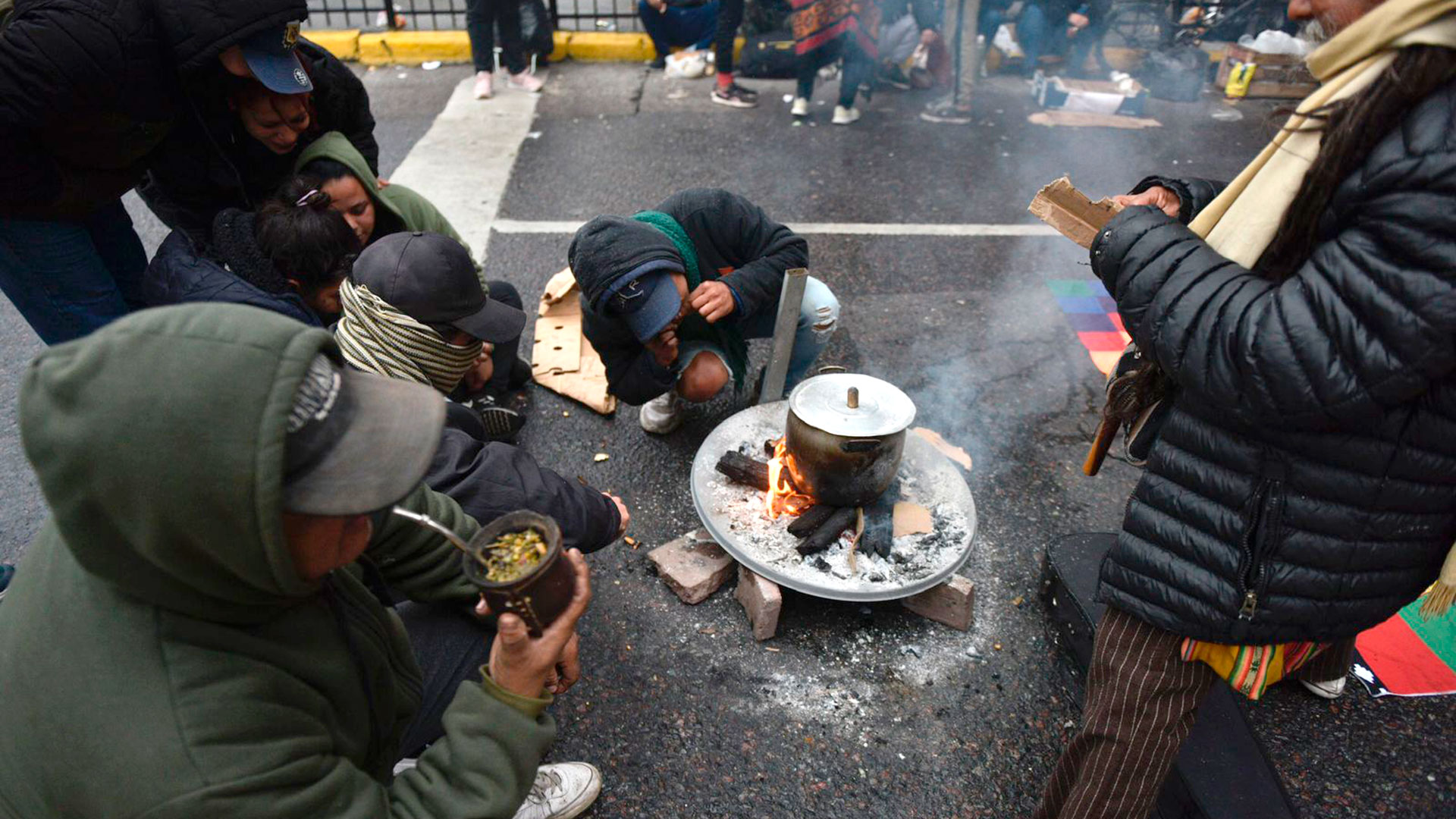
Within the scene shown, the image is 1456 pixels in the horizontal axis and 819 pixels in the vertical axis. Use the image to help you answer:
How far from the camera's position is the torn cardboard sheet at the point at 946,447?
12.9ft

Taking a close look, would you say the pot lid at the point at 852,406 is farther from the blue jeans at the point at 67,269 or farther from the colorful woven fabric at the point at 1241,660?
the blue jeans at the point at 67,269

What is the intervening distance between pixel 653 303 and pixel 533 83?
5728mm

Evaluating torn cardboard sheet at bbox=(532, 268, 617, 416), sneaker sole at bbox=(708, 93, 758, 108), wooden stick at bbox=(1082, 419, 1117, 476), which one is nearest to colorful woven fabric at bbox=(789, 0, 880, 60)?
sneaker sole at bbox=(708, 93, 758, 108)

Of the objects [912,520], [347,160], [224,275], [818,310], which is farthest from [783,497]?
[347,160]

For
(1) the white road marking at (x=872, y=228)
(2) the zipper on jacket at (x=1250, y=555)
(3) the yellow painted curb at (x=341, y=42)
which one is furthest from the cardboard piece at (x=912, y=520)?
(3) the yellow painted curb at (x=341, y=42)

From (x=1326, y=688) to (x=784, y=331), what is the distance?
2386 millimetres

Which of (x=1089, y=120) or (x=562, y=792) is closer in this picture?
(x=562, y=792)

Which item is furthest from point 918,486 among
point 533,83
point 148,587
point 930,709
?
point 533,83

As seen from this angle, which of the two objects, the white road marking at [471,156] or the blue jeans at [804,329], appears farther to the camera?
the white road marking at [471,156]

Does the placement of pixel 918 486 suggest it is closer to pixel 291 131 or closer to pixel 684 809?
pixel 684 809

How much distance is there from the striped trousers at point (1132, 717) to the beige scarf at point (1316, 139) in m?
0.60

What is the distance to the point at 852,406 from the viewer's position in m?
3.02

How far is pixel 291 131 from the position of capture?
139 inches

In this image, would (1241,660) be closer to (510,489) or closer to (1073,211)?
(1073,211)
